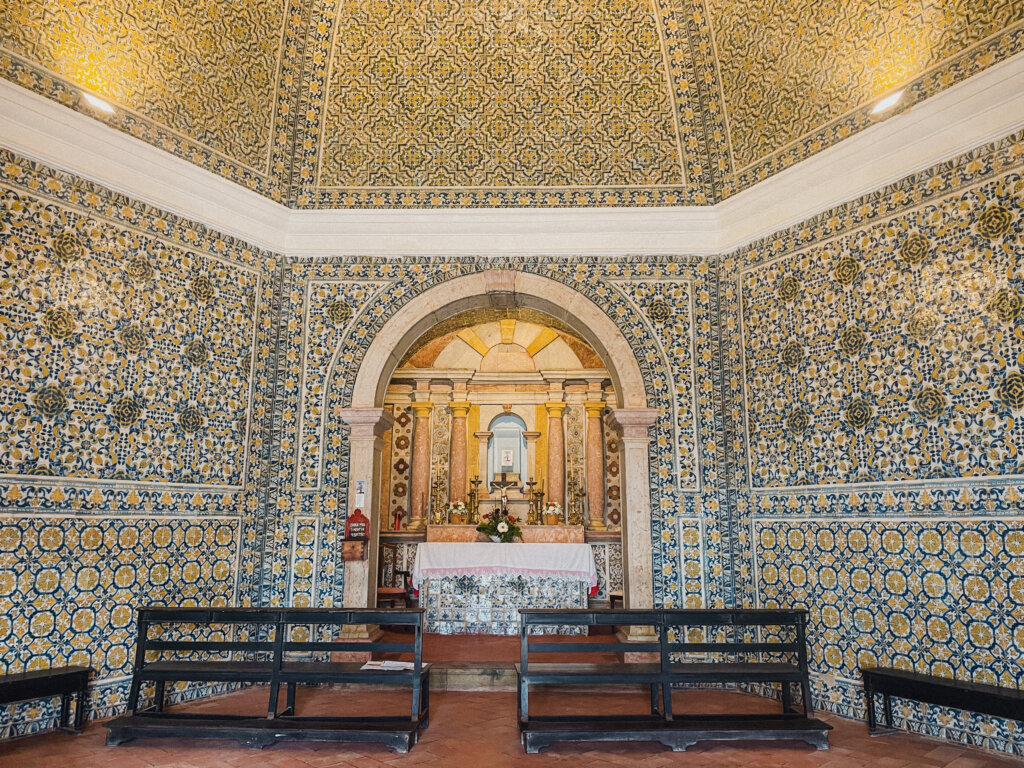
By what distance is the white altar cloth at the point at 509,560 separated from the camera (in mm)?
7781

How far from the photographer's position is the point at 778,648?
4910mm

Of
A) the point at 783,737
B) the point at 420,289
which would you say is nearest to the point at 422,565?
the point at 420,289

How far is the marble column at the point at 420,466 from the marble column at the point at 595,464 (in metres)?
2.59

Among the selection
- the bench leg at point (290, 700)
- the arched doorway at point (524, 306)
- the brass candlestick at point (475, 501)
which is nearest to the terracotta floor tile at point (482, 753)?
the bench leg at point (290, 700)

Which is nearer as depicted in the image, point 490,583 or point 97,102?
point 97,102

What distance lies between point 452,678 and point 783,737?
9.08ft

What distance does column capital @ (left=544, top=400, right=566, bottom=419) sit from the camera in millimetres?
11594

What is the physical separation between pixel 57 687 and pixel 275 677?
1.44 metres

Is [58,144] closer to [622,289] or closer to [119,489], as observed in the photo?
[119,489]

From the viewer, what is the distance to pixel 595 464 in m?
11.3

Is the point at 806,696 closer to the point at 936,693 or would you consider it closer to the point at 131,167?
the point at 936,693

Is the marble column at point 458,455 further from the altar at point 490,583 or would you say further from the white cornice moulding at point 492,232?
the white cornice moulding at point 492,232

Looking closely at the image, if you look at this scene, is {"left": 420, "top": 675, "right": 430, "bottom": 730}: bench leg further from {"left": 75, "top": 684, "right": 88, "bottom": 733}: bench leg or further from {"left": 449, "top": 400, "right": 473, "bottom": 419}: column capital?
{"left": 449, "top": 400, "right": 473, "bottom": 419}: column capital

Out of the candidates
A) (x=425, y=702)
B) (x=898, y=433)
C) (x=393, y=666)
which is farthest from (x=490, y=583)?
(x=898, y=433)
